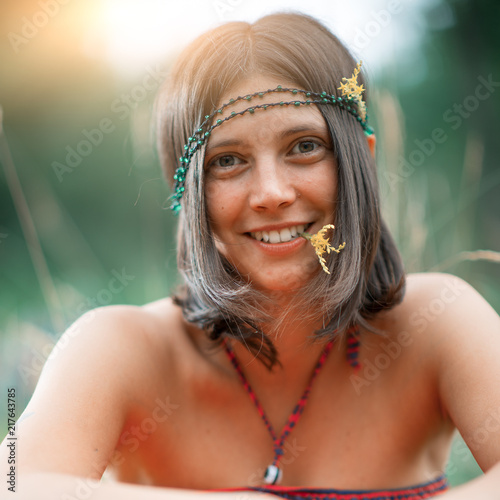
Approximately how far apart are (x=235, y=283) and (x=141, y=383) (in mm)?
397

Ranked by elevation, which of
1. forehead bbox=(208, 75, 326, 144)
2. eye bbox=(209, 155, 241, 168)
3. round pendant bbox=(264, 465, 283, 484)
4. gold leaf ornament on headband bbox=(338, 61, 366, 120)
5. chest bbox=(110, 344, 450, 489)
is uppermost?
gold leaf ornament on headband bbox=(338, 61, 366, 120)

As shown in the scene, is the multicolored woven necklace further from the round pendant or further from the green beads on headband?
the green beads on headband

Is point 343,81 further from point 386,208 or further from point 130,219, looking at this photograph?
point 130,219

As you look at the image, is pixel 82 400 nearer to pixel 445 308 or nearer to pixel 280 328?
pixel 280 328

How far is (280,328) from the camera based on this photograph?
63.8 inches

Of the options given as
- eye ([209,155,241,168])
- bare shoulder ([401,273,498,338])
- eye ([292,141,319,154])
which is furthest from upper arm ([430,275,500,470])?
eye ([209,155,241,168])

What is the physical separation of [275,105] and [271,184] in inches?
8.8

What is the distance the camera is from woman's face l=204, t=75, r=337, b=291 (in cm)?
139

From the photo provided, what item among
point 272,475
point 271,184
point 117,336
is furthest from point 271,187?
point 272,475

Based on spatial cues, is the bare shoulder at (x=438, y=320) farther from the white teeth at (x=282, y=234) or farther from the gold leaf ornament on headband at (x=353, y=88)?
the gold leaf ornament on headband at (x=353, y=88)

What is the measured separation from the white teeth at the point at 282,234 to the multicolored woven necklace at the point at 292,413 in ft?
1.47

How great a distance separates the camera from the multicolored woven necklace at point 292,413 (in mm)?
1539

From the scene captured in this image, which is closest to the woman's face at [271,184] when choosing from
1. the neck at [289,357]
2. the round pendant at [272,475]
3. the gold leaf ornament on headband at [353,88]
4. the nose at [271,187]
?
the nose at [271,187]

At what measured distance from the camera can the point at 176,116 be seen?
154 centimetres
